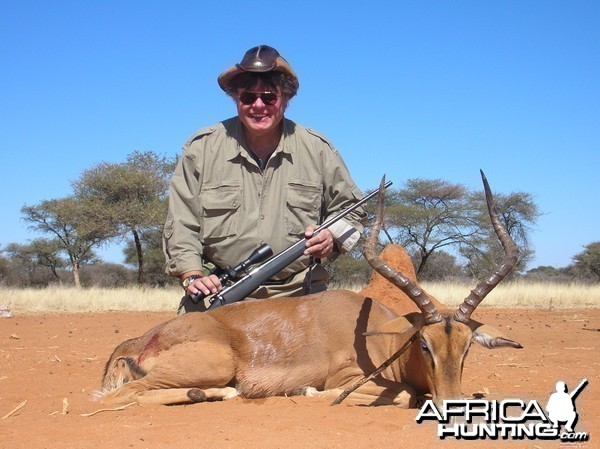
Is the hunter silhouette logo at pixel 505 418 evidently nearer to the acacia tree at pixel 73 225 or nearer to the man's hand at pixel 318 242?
the man's hand at pixel 318 242

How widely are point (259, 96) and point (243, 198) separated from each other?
0.96m

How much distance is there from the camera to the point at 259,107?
6.67 metres

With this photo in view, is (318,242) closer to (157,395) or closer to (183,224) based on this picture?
(183,224)

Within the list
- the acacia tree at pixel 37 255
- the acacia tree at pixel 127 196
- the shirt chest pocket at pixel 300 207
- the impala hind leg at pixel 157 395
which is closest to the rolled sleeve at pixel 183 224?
the shirt chest pocket at pixel 300 207

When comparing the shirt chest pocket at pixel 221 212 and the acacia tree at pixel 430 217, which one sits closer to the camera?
the shirt chest pocket at pixel 221 212

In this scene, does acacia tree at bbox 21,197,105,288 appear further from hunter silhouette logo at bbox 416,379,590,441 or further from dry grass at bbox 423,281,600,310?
hunter silhouette logo at bbox 416,379,590,441

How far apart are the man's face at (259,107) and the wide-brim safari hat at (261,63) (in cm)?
18

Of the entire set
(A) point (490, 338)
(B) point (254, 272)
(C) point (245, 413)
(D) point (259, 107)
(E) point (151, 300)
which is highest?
(D) point (259, 107)

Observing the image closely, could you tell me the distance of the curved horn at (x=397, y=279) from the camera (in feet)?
16.6

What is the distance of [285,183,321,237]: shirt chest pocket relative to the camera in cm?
684

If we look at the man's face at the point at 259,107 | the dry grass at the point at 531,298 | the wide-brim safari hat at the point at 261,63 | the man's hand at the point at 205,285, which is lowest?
the dry grass at the point at 531,298

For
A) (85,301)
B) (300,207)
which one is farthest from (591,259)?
(300,207)

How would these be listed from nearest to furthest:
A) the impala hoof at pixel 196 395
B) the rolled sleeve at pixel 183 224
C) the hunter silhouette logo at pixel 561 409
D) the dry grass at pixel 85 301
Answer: the hunter silhouette logo at pixel 561 409 < the impala hoof at pixel 196 395 < the rolled sleeve at pixel 183 224 < the dry grass at pixel 85 301

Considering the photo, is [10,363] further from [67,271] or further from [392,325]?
[67,271]
